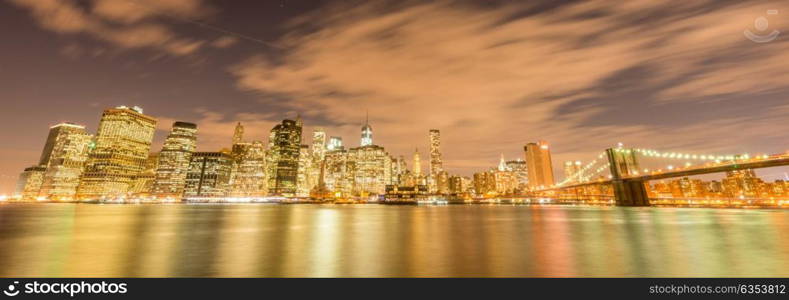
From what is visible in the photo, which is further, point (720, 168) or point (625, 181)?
point (625, 181)

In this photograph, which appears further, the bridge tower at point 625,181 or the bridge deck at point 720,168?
the bridge tower at point 625,181

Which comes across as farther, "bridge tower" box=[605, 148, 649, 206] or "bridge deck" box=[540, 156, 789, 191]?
"bridge tower" box=[605, 148, 649, 206]

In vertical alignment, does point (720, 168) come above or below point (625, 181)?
above

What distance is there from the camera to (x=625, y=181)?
99562 millimetres

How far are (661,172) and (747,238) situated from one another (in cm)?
7962

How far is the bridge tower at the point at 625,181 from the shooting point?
98438 mm

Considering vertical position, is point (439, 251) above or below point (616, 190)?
below

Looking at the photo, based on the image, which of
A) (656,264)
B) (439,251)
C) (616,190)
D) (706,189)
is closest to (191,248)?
(439,251)

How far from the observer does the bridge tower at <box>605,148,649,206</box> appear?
98.4 metres
